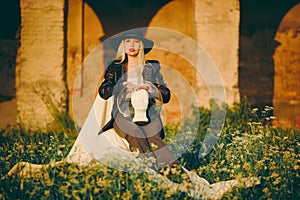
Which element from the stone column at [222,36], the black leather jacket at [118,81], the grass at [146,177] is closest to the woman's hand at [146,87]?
the black leather jacket at [118,81]

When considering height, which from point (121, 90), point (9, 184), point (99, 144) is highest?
point (121, 90)

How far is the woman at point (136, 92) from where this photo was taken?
12.9 ft

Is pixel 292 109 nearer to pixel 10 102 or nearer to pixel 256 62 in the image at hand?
pixel 256 62

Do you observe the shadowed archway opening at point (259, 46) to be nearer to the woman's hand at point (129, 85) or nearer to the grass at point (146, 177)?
the grass at point (146, 177)

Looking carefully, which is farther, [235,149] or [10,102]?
[10,102]

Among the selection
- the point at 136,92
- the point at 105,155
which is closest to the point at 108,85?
the point at 136,92

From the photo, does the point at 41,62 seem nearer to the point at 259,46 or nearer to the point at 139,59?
the point at 139,59

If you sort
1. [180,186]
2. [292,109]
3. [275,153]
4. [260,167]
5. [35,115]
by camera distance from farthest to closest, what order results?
[292,109] → [35,115] → [275,153] → [260,167] → [180,186]

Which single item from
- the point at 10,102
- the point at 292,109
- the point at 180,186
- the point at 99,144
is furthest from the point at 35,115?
the point at 292,109

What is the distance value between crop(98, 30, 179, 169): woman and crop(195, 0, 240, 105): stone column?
2581 millimetres

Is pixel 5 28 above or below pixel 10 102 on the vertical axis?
above

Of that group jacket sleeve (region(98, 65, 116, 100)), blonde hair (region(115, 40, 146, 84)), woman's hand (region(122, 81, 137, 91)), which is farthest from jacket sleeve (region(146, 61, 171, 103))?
jacket sleeve (region(98, 65, 116, 100))

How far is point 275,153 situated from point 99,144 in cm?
160

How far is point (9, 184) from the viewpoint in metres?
3.65
